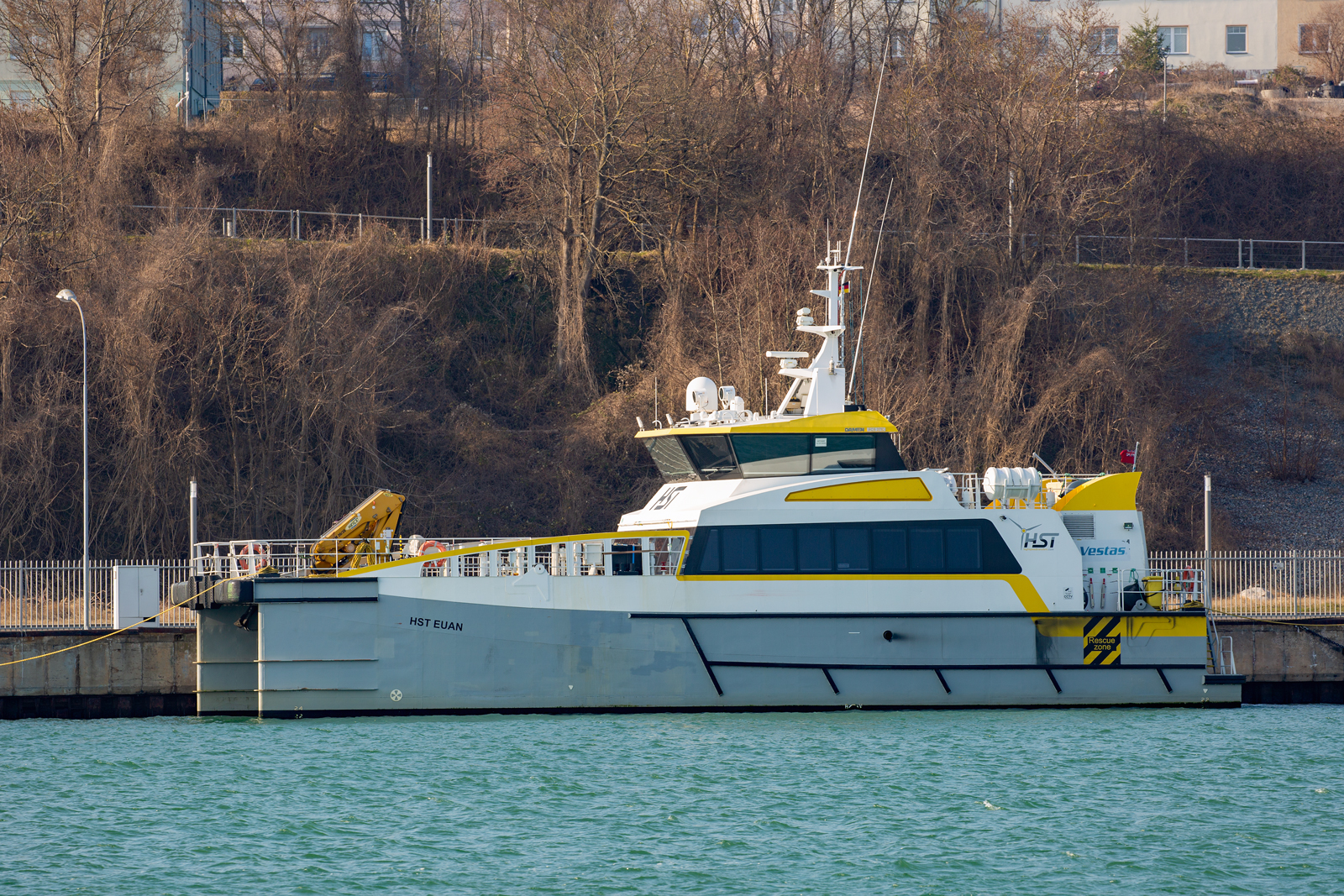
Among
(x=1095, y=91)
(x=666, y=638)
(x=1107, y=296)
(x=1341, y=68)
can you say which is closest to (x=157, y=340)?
(x=666, y=638)

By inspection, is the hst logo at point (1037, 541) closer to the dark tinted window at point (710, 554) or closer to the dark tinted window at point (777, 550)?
the dark tinted window at point (777, 550)

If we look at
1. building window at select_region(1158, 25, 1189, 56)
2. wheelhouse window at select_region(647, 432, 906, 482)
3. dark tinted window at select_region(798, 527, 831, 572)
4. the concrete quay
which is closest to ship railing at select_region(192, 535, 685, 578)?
wheelhouse window at select_region(647, 432, 906, 482)

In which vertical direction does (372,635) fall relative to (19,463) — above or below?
below

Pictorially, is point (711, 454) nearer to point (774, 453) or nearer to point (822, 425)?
point (774, 453)

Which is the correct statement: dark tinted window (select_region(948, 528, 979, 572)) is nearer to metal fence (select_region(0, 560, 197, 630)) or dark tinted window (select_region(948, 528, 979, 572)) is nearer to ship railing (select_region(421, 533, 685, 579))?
ship railing (select_region(421, 533, 685, 579))

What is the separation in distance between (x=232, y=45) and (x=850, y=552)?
38.7 metres

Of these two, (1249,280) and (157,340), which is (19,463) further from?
(1249,280)

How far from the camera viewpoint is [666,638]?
1947cm

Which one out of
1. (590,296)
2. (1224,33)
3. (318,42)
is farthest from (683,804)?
(1224,33)

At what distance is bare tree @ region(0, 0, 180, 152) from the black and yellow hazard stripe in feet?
96.1

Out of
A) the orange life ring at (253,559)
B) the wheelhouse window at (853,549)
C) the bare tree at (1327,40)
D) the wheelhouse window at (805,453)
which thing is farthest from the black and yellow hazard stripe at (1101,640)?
the bare tree at (1327,40)

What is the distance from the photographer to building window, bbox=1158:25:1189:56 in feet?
202

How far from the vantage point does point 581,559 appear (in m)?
19.8

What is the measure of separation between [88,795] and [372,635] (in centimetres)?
429
